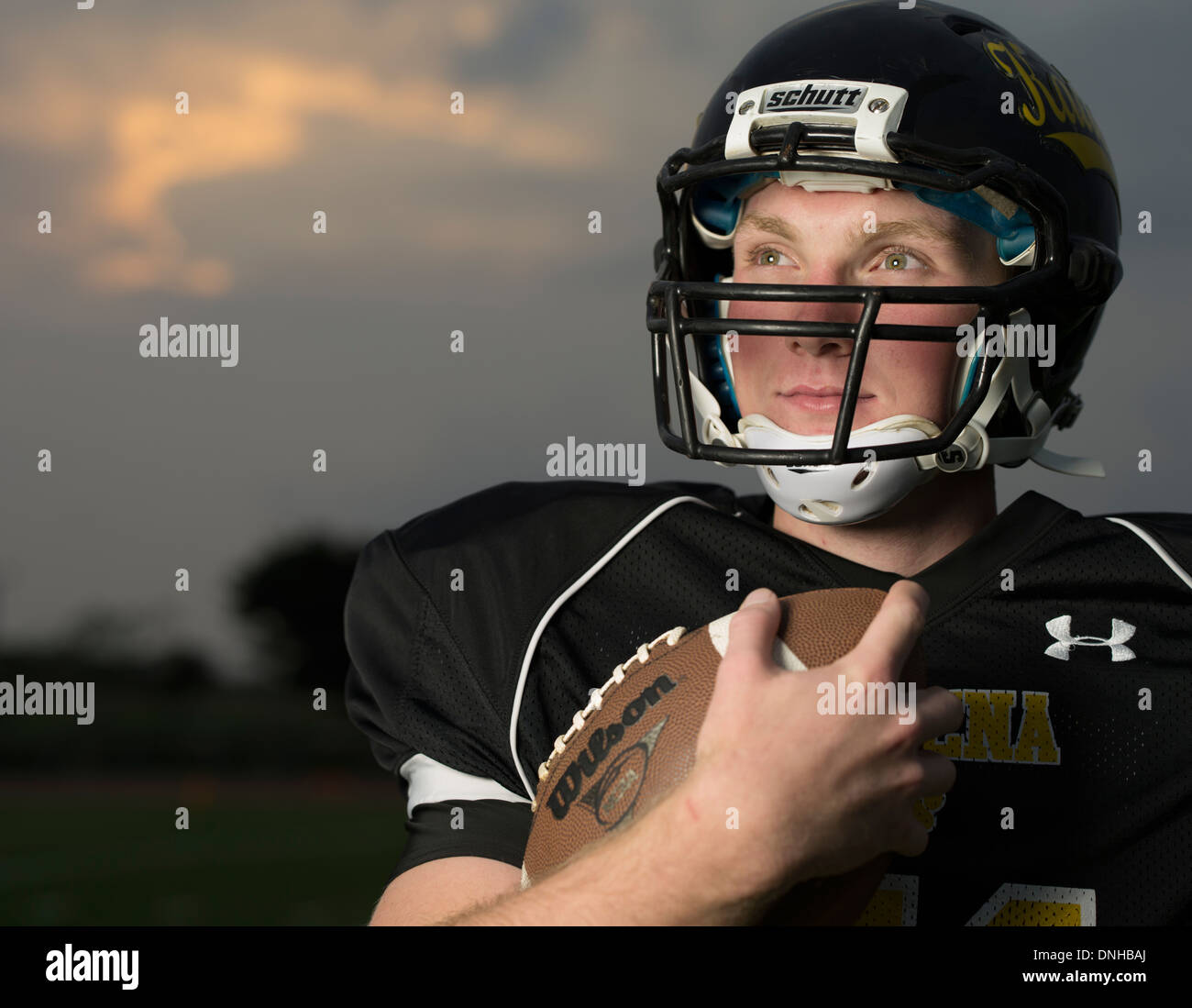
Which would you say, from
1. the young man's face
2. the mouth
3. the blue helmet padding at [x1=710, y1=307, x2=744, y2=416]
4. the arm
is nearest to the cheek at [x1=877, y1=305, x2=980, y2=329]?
the young man's face

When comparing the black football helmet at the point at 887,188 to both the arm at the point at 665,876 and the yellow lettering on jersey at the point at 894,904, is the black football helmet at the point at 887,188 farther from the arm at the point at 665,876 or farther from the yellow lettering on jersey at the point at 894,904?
the arm at the point at 665,876

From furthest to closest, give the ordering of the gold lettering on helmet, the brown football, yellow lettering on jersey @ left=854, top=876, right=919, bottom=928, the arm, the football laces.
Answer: the gold lettering on helmet → yellow lettering on jersey @ left=854, top=876, right=919, bottom=928 → the football laces → the brown football → the arm

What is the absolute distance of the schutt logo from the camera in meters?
1.37

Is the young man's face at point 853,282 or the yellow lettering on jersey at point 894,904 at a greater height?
the young man's face at point 853,282

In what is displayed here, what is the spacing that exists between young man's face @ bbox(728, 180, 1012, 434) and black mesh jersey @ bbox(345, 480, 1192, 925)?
0.70 ft

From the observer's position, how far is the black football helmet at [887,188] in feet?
5.77

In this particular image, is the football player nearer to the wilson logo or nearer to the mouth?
the mouth

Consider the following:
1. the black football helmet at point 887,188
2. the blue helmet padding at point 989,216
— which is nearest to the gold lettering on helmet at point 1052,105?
the black football helmet at point 887,188

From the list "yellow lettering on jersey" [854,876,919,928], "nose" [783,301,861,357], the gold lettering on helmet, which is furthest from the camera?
the gold lettering on helmet

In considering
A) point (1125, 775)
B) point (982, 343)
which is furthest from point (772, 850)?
point (982, 343)

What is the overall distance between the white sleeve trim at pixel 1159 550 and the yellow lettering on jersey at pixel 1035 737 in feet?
0.95

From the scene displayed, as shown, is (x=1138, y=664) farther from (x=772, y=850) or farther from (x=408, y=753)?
(x=408, y=753)

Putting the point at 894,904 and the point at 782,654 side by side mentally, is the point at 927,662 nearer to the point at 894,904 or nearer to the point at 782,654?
the point at 894,904
